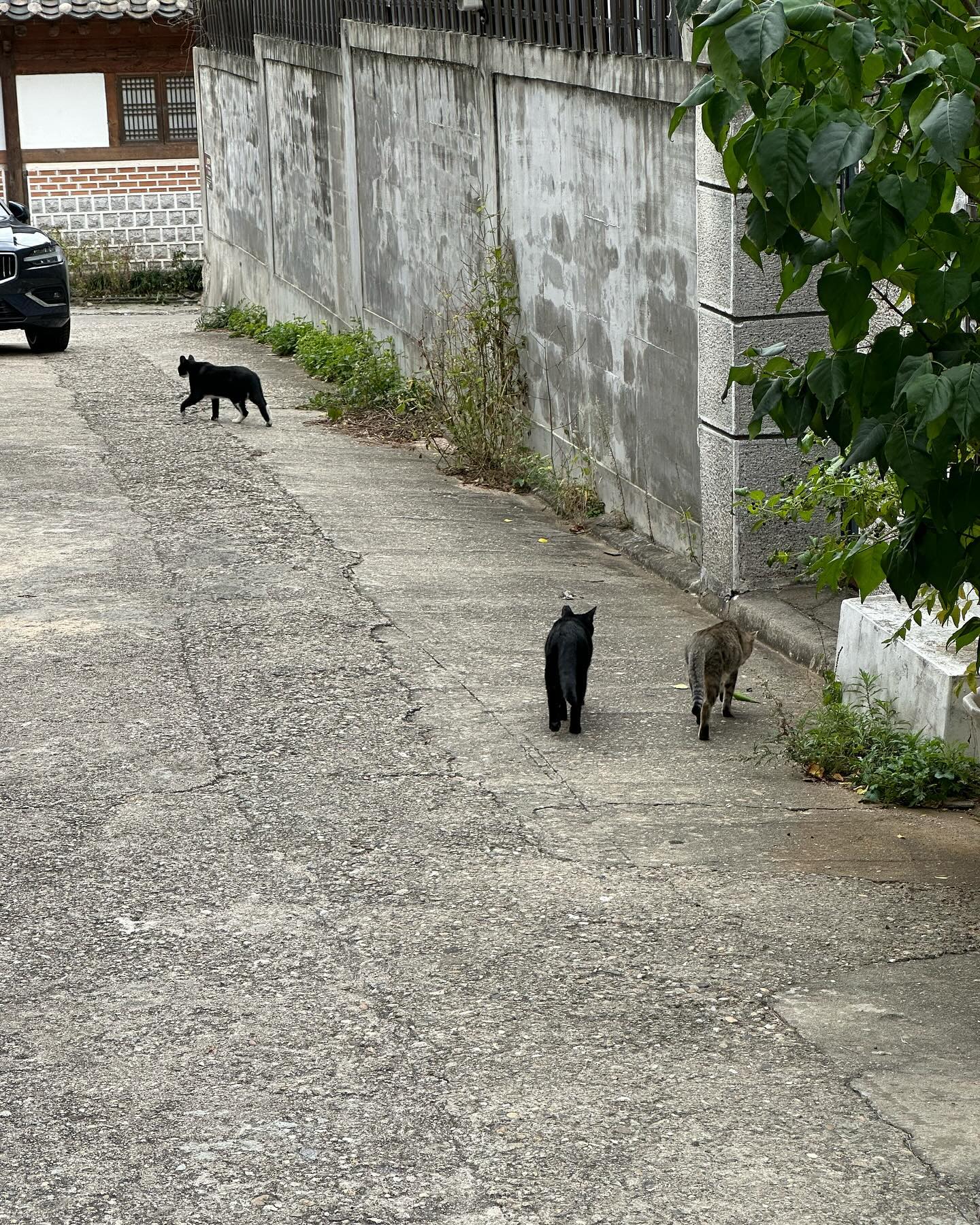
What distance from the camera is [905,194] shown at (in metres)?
3.14

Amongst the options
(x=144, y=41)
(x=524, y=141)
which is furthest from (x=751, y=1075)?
(x=144, y=41)

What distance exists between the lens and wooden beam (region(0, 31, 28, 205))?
24469mm

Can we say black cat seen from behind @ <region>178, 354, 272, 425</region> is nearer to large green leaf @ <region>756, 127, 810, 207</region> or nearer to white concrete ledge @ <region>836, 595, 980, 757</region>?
white concrete ledge @ <region>836, 595, 980, 757</region>

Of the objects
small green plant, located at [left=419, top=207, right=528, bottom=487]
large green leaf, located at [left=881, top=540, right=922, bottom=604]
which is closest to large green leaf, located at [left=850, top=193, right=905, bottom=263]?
large green leaf, located at [left=881, top=540, right=922, bottom=604]

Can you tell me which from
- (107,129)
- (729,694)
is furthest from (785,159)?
(107,129)

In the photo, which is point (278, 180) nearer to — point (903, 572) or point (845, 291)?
point (903, 572)

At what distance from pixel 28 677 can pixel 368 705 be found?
1.46m

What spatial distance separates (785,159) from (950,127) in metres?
0.29

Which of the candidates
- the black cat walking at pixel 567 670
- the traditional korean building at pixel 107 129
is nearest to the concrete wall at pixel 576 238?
the black cat walking at pixel 567 670

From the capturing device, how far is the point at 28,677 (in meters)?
6.97

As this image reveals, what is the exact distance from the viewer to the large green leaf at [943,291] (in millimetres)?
3326

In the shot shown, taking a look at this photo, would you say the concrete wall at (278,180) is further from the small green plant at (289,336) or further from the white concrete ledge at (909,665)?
the white concrete ledge at (909,665)

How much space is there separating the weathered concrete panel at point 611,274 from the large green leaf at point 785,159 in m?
5.16

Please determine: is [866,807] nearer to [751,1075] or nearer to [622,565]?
[751,1075]
